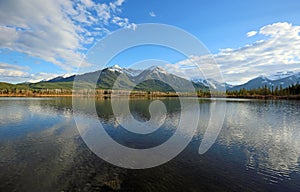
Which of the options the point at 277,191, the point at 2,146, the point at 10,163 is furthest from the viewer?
the point at 2,146

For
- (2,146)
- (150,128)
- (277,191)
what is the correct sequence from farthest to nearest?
(150,128), (2,146), (277,191)

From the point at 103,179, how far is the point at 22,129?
22080mm

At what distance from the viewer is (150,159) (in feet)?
57.9

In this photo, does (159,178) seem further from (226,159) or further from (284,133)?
(284,133)

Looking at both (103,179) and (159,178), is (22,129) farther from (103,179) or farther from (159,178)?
(159,178)

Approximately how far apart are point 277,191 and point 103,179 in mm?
10937

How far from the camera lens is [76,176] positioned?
44.5ft

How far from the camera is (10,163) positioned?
51.6ft

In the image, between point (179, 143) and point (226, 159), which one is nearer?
point (226, 159)

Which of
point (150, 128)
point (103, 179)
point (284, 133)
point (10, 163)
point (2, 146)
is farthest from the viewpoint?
point (150, 128)

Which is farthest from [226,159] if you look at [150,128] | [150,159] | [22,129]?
[22,129]

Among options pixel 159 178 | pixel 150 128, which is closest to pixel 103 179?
pixel 159 178

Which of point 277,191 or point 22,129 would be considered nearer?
point 277,191

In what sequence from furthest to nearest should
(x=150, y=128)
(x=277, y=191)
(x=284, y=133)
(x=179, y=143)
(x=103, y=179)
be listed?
(x=150, y=128)
(x=284, y=133)
(x=179, y=143)
(x=103, y=179)
(x=277, y=191)
